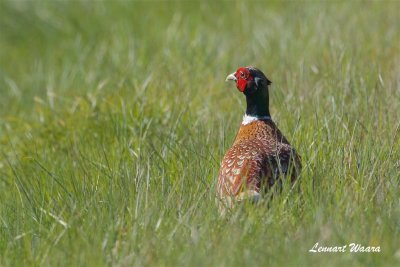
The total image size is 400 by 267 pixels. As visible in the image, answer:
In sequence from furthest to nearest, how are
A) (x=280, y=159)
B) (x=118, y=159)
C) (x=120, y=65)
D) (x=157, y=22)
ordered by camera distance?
(x=157, y=22) → (x=120, y=65) → (x=118, y=159) → (x=280, y=159)

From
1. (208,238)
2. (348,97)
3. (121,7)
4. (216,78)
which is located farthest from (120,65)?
(208,238)

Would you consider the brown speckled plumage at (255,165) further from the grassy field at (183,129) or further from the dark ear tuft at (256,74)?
the dark ear tuft at (256,74)

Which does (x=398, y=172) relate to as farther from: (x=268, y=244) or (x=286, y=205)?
(x=268, y=244)

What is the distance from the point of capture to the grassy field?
370 cm

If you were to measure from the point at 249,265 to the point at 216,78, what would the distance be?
3605mm

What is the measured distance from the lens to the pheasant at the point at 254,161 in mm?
4230

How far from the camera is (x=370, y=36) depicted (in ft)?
23.9

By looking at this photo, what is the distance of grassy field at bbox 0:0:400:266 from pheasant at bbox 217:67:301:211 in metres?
0.09

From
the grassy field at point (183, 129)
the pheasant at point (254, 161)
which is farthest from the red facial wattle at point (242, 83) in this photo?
the grassy field at point (183, 129)

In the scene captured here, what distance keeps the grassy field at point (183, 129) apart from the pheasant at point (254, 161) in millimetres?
91

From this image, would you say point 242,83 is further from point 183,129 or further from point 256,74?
point 183,129

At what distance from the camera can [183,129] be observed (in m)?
5.64

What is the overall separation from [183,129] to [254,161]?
1310mm

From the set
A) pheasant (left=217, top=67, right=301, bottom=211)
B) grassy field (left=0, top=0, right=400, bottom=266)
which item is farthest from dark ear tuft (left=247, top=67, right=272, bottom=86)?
grassy field (left=0, top=0, right=400, bottom=266)
